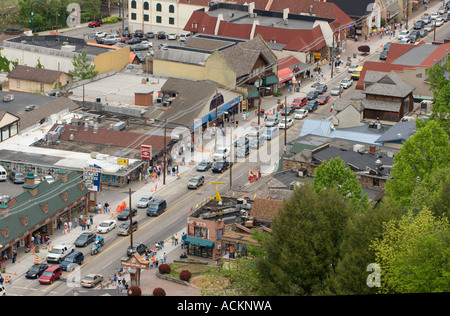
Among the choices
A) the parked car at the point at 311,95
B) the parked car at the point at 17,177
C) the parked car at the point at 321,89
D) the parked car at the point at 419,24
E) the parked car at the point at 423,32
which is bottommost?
the parked car at the point at 17,177

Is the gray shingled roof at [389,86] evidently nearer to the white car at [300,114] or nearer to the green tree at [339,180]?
the white car at [300,114]

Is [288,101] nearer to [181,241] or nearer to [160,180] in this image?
[160,180]

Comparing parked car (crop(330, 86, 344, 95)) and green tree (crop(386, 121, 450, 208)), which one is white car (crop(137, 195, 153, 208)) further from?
parked car (crop(330, 86, 344, 95))

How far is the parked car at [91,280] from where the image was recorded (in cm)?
6078

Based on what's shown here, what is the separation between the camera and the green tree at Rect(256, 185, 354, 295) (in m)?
47.0

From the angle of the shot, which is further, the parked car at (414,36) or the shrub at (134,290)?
the parked car at (414,36)

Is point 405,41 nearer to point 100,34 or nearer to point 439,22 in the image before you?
point 439,22

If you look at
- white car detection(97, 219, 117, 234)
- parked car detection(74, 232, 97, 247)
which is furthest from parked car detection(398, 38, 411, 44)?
parked car detection(74, 232, 97, 247)

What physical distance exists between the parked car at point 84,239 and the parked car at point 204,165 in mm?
22106

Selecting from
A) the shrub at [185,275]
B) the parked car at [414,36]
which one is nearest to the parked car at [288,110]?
the parked car at [414,36]

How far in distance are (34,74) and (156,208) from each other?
5170 centimetres

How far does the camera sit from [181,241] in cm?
7094
